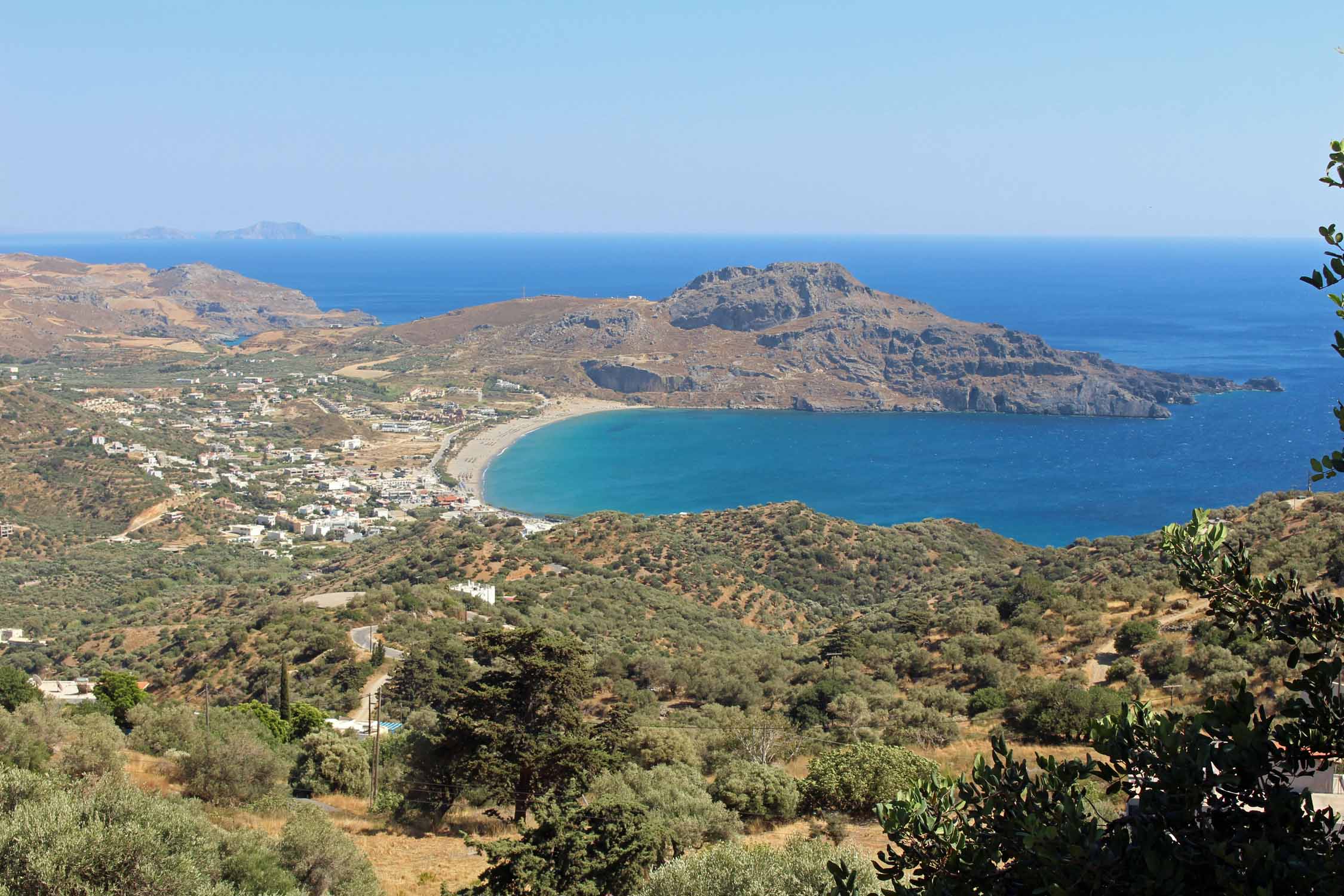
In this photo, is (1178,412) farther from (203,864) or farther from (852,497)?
(203,864)

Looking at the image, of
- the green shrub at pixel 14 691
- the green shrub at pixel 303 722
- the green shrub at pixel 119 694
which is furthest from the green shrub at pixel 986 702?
the green shrub at pixel 14 691

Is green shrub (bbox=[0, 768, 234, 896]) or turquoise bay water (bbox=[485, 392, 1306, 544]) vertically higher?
green shrub (bbox=[0, 768, 234, 896])

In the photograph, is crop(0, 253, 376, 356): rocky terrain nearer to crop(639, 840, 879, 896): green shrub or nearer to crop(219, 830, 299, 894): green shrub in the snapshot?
crop(219, 830, 299, 894): green shrub

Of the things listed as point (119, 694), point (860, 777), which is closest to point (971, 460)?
point (119, 694)

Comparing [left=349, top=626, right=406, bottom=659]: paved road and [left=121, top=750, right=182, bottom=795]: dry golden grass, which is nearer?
[left=121, top=750, right=182, bottom=795]: dry golden grass

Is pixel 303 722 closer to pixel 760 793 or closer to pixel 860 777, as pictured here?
pixel 760 793

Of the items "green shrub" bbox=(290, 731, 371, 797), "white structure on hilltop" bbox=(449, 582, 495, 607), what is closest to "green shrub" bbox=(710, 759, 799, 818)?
"green shrub" bbox=(290, 731, 371, 797)

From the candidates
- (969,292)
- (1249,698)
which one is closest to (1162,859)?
(1249,698)
